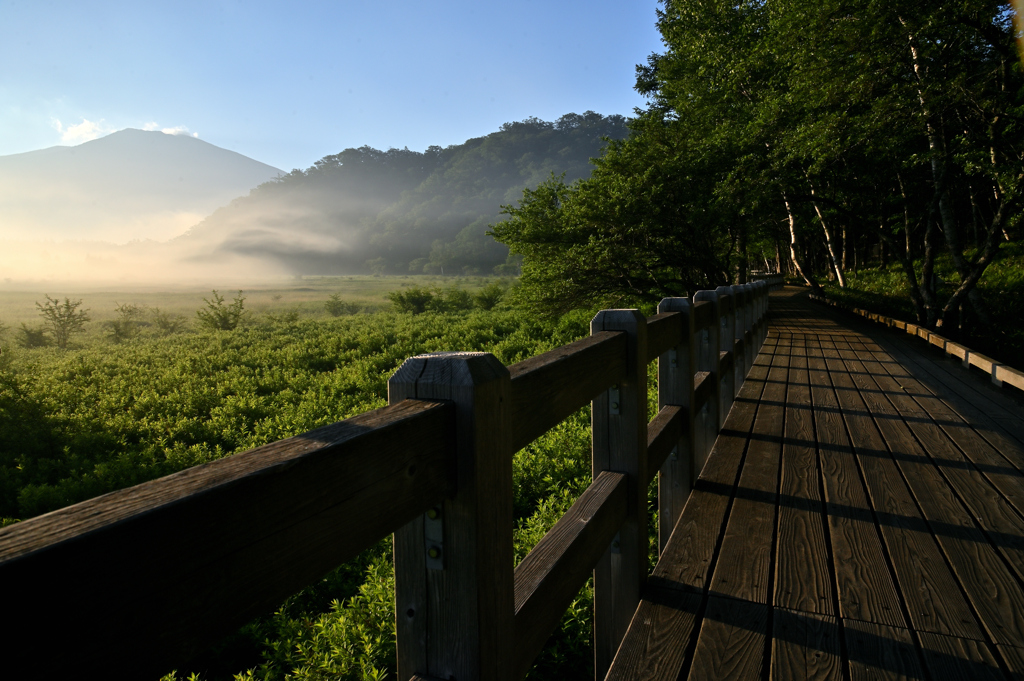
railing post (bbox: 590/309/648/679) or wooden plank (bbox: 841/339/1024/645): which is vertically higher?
railing post (bbox: 590/309/648/679)

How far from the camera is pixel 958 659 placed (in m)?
1.92

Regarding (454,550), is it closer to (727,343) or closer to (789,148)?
(727,343)

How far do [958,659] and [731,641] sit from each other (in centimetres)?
69

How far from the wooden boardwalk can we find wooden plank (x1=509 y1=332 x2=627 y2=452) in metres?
0.88

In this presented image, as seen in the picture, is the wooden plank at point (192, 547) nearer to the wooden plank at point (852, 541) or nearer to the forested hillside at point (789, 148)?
the wooden plank at point (852, 541)

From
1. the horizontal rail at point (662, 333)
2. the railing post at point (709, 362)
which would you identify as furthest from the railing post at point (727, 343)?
the horizontal rail at point (662, 333)

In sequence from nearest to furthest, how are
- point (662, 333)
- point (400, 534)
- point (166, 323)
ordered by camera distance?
point (400, 534)
point (662, 333)
point (166, 323)

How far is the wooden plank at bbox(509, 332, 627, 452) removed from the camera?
1510mm

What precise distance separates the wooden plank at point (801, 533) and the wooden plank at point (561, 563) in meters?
0.75

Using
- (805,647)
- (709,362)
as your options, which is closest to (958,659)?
(805,647)

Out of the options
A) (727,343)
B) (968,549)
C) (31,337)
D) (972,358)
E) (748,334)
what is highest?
(727,343)

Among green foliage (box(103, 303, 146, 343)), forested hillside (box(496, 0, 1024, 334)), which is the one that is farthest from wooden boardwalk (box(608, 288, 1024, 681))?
green foliage (box(103, 303, 146, 343))

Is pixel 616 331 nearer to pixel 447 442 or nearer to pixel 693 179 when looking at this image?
pixel 447 442

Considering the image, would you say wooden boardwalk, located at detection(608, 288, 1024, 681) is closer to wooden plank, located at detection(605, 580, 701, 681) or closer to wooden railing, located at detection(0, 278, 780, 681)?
wooden plank, located at detection(605, 580, 701, 681)
